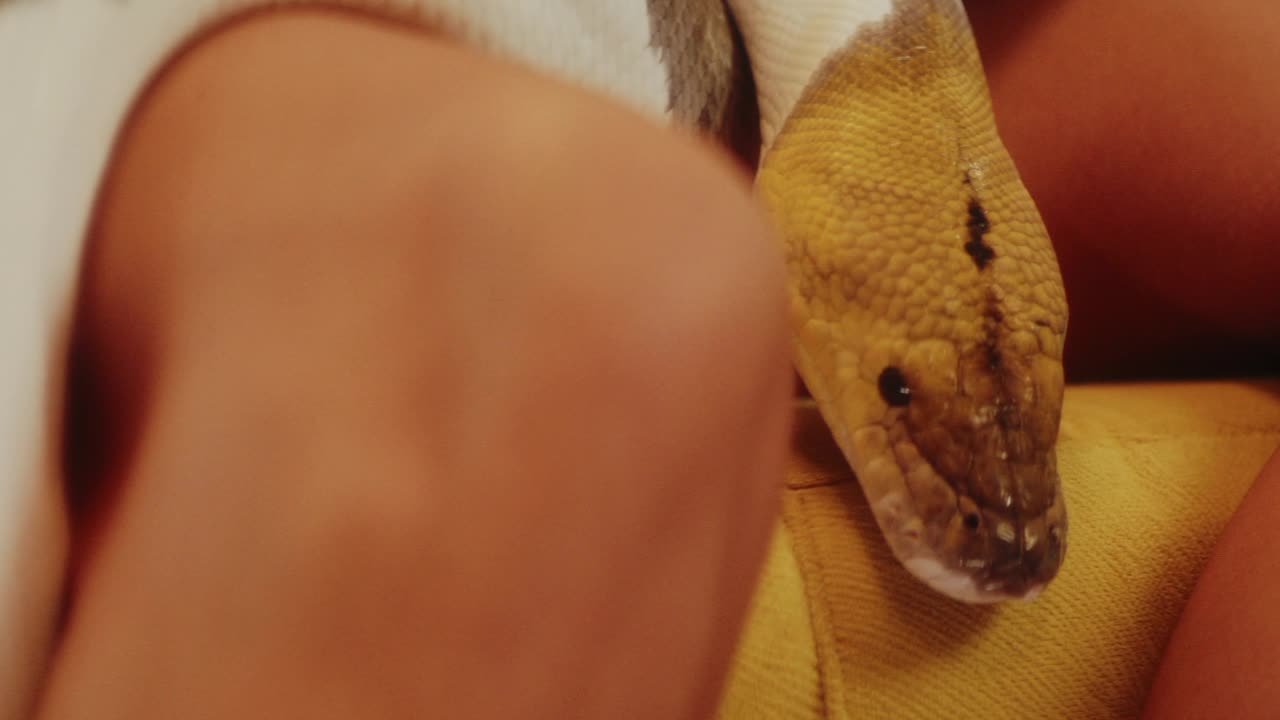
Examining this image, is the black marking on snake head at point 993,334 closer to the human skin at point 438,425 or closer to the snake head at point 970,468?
the snake head at point 970,468

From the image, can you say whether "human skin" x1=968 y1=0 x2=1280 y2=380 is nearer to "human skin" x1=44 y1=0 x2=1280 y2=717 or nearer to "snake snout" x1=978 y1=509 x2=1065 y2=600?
"snake snout" x1=978 y1=509 x2=1065 y2=600

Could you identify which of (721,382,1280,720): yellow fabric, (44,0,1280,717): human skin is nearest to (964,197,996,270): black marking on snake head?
(721,382,1280,720): yellow fabric

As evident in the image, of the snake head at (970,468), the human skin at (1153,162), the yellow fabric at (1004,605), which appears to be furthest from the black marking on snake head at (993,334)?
the human skin at (1153,162)

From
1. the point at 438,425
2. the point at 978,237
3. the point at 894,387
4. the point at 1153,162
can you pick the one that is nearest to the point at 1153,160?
the point at 1153,162

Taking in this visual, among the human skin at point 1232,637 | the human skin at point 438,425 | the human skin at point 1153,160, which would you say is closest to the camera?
the human skin at point 438,425

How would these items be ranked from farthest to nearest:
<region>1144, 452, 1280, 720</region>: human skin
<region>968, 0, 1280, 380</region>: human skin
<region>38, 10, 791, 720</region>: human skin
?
<region>968, 0, 1280, 380</region>: human skin → <region>1144, 452, 1280, 720</region>: human skin → <region>38, 10, 791, 720</region>: human skin

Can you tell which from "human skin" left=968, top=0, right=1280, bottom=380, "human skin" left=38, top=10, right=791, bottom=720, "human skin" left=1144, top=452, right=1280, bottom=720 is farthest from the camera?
"human skin" left=968, top=0, right=1280, bottom=380
